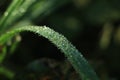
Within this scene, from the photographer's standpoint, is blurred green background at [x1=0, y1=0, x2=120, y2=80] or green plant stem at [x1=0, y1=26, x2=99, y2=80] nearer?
green plant stem at [x1=0, y1=26, x2=99, y2=80]

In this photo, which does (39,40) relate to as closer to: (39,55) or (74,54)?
(39,55)

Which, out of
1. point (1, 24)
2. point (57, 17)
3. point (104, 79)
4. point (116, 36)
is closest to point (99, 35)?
point (116, 36)

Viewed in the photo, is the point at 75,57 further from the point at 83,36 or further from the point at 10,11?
the point at 83,36

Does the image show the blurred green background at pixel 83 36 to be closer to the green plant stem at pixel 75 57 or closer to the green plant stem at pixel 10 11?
the green plant stem at pixel 10 11

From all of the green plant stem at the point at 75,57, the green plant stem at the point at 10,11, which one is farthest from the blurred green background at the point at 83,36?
the green plant stem at the point at 75,57

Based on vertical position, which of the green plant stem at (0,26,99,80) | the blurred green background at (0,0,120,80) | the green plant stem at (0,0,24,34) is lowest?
the green plant stem at (0,26,99,80)

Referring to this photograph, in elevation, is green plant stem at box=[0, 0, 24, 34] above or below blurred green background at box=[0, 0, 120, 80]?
below

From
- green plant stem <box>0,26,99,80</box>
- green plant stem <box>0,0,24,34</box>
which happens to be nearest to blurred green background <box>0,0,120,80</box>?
green plant stem <box>0,0,24,34</box>

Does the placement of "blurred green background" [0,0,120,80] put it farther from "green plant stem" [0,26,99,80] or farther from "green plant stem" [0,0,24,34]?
"green plant stem" [0,26,99,80]

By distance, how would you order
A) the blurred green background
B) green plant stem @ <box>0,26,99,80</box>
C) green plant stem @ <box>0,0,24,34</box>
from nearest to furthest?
green plant stem @ <box>0,26,99,80</box> < green plant stem @ <box>0,0,24,34</box> < the blurred green background
